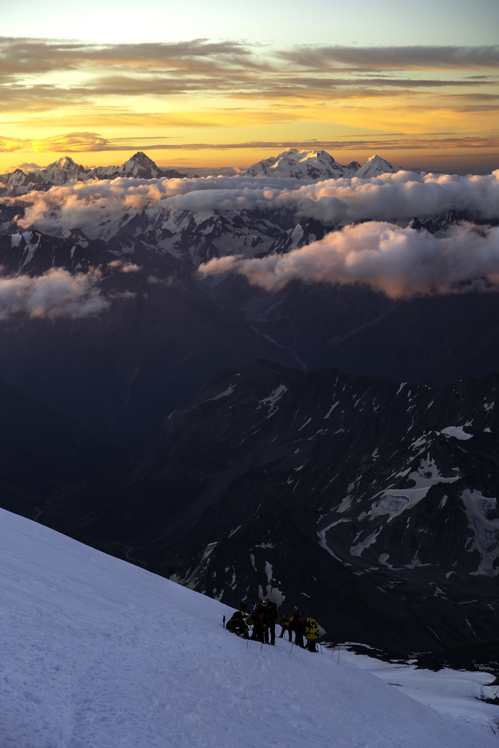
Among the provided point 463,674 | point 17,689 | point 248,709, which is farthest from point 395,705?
point 463,674

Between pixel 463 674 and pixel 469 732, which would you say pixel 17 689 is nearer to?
pixel 469 732

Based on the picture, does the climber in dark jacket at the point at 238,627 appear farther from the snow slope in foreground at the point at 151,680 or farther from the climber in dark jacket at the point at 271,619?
the climber in dark jacket at the point at 271,619

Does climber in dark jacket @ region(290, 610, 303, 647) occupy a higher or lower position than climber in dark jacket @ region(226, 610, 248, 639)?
lower

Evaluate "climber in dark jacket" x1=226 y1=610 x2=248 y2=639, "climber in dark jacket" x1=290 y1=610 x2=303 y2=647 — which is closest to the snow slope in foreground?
"climber in dark jacket" x1=226 y1=610 x2=248 y2=639

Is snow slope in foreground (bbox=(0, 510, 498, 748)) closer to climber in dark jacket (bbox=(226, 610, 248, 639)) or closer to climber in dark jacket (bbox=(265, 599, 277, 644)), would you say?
climber in dark jacket (bbox=(226, 610, 248, 639))

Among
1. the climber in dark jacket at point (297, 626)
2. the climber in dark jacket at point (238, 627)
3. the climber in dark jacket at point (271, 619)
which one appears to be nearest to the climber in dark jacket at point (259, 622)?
the climber in dark jacket at point (271, 619)

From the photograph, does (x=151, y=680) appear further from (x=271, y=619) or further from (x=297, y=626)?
(x=297, y=626)

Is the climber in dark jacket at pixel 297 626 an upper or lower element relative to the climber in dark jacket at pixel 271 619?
lower

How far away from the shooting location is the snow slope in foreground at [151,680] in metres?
26.8

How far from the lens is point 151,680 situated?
3191 cm

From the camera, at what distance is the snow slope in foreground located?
26.8 metres

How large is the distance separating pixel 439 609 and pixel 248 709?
554 feet

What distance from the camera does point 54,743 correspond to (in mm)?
24203

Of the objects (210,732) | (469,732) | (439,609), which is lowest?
(439,609)
